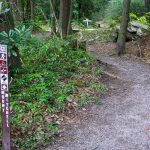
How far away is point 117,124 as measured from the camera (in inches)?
232

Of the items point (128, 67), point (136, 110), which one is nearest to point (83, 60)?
point (128, 67)

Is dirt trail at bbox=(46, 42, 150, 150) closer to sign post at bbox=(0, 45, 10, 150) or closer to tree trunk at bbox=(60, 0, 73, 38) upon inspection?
sign post at bbox=(0, 45, 10, 150)

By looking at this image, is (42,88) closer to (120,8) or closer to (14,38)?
(14,38)

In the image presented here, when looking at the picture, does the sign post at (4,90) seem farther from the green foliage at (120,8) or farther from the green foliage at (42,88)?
the green foliage at (120,8)

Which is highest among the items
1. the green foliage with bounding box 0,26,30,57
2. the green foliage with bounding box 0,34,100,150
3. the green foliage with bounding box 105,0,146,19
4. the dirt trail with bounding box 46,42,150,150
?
the green foliage with bounding box 105,0,146,19

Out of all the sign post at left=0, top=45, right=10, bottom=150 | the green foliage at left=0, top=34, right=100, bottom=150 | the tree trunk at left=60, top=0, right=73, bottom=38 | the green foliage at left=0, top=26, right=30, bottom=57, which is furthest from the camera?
the tree trunk at left=60, top=0, right=73, bottom=38

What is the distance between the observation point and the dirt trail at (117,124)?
5.11 meters

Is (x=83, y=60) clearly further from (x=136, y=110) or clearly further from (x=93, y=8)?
(x=93, y=8)

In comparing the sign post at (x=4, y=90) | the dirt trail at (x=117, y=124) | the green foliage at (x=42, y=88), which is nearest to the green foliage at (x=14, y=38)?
the green foliage at (x=42, y=88)

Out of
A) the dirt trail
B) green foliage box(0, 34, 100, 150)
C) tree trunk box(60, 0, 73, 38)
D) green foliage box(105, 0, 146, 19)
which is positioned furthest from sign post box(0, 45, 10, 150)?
green foliage box(105, 0, 146, 19)

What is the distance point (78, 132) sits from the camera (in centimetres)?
559

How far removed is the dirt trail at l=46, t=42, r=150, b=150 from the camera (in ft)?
16.8

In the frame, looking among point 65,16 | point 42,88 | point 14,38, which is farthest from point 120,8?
point 14,38

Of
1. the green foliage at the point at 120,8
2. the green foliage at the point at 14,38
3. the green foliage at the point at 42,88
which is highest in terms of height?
the green foliage at the point at 120,8
